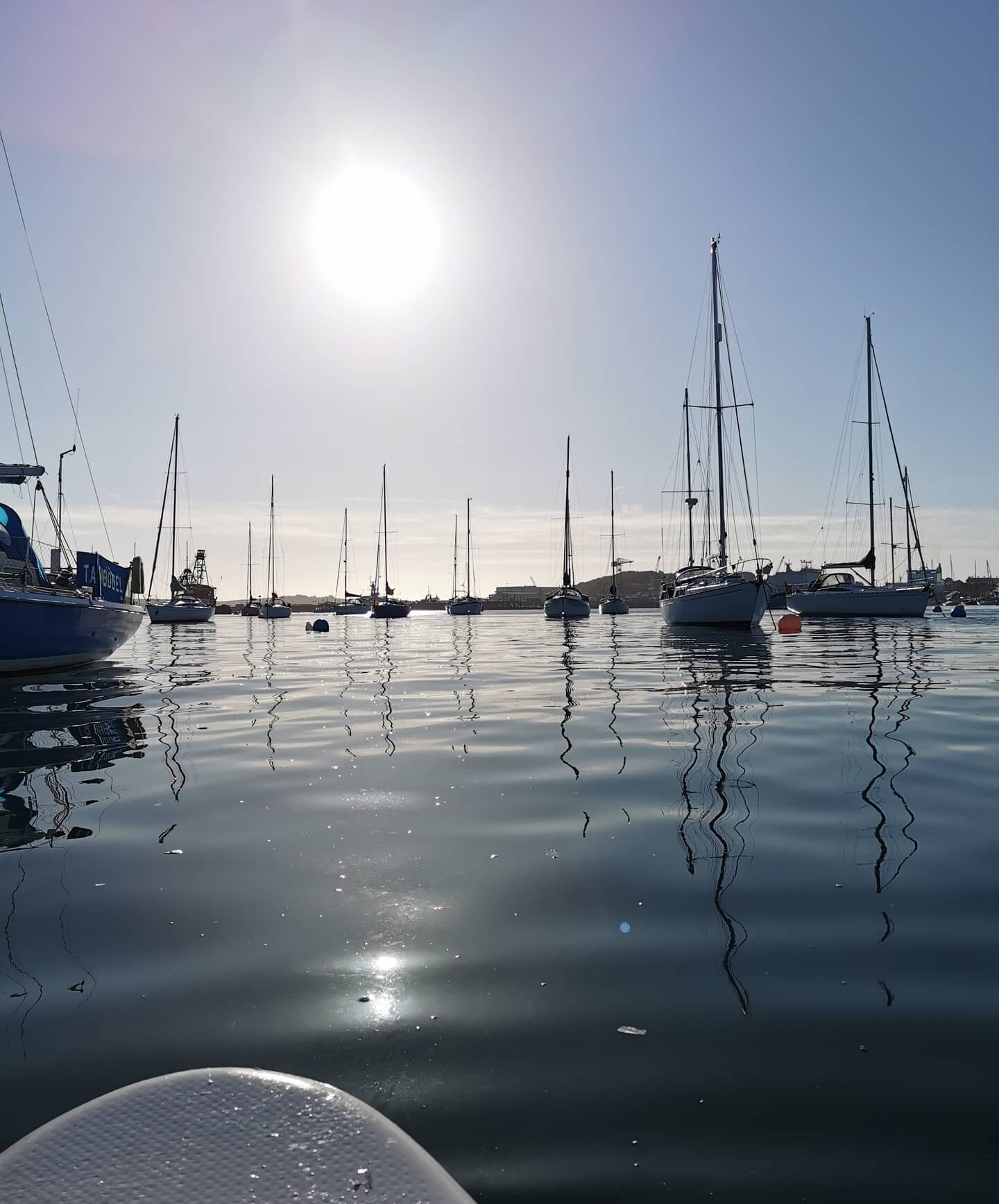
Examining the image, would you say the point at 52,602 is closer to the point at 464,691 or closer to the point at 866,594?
the point at 464,691

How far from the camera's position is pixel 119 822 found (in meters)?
5.11

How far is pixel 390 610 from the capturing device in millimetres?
74625

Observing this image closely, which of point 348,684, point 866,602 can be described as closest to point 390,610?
point 866,602

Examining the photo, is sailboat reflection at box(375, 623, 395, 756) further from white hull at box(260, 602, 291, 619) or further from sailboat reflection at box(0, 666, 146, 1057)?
white hull at box(260, 602, 291, 619)

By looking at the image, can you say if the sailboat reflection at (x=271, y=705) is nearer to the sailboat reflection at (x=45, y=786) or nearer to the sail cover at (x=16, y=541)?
the sailboat reflection at (x=45, y=786)

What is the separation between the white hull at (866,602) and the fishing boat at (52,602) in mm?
38996

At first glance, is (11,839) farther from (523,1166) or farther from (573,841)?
(523,1166)

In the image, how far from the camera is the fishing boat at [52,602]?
14742 mm

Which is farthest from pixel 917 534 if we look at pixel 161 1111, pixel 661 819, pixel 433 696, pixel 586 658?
pixel 161 1111

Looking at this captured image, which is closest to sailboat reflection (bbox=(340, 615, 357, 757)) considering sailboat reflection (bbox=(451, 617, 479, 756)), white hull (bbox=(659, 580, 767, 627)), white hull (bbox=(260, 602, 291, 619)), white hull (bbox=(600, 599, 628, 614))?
sailboat reflection (bbox=(451, 617, 479, 756))

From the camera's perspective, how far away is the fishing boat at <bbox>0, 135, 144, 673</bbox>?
14742 millimetres

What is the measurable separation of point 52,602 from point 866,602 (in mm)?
43297

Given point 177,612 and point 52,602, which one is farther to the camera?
point 177,612

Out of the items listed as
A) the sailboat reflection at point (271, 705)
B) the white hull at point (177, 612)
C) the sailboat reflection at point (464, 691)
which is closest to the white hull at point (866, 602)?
the sailboat reflection at point (464, 691)
